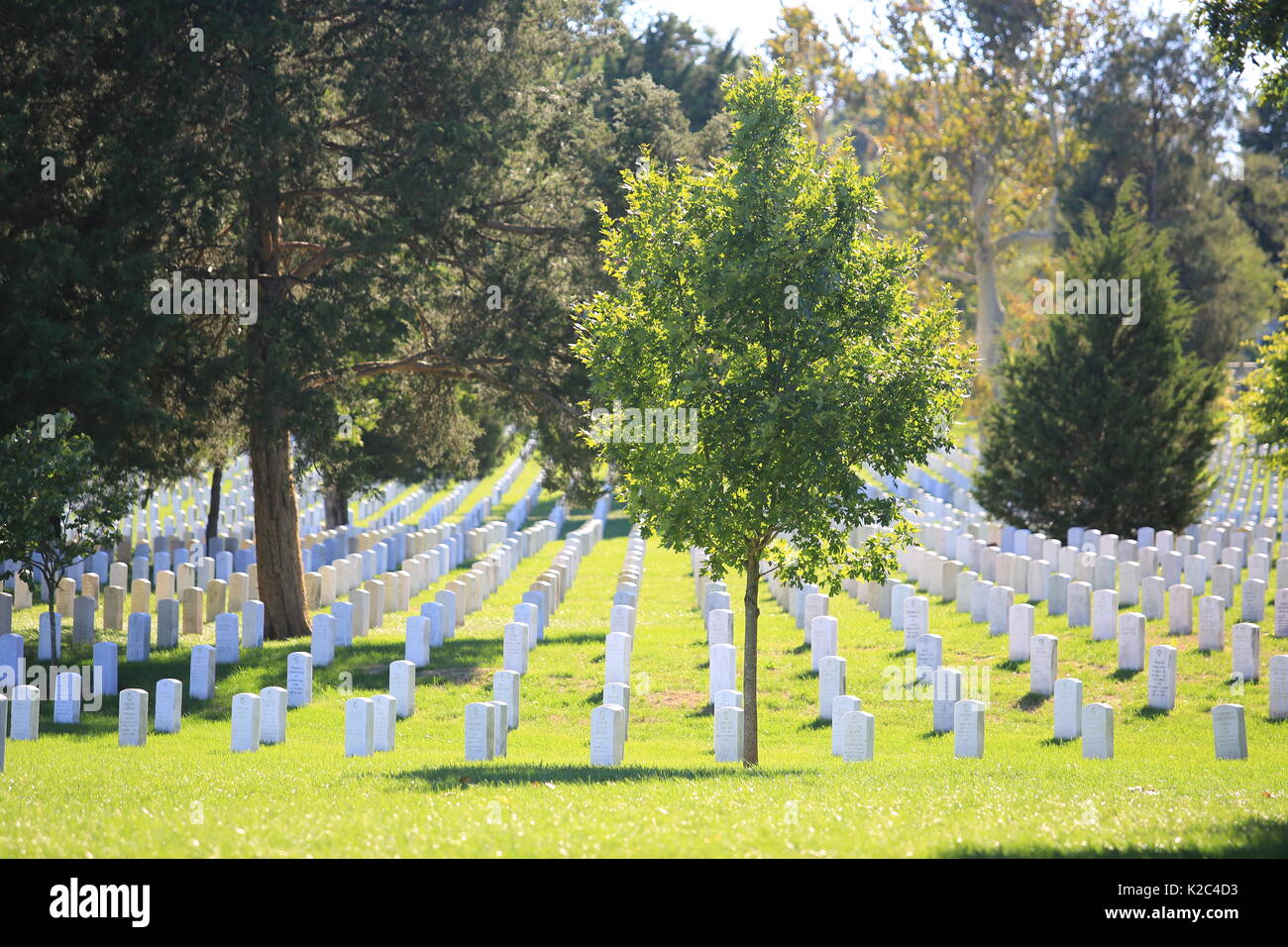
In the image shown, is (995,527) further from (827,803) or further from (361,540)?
(827,803)

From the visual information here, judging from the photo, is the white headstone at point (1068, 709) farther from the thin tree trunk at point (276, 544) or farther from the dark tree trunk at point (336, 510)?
the dark tree trunk at point (336, 510)

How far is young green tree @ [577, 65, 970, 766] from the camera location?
1162 centimetres

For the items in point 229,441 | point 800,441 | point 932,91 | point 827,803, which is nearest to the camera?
point 827,803

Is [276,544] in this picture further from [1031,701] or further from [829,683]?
[1031,701]

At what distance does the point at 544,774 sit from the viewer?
34.4 ft

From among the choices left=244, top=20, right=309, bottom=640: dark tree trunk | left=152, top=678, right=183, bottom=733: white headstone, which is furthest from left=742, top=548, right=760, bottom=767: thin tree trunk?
left=244, top=20, right=309, bottom=640: dark tree trunk

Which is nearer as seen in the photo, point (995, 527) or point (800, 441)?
point (800, 441)

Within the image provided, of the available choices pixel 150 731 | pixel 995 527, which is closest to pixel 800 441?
pixel 150 731

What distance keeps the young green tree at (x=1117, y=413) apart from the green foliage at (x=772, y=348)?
15134 mm

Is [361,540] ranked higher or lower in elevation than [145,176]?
lower

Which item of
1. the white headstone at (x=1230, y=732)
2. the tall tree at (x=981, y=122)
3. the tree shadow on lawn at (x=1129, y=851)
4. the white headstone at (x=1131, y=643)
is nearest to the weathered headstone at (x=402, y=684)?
the white headstone at (x=1230, y=732)

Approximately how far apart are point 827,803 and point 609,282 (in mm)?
13601

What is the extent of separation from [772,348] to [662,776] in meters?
3.85

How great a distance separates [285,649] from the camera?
1836 cm
